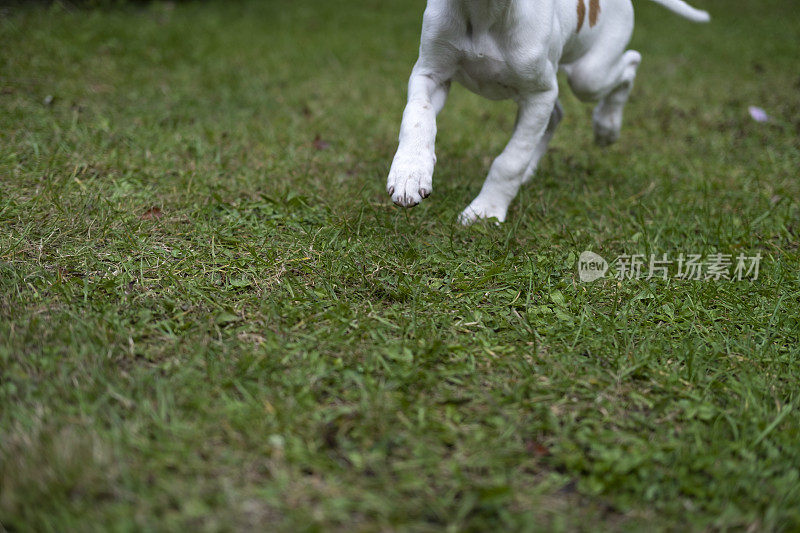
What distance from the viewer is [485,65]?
2.64 meters

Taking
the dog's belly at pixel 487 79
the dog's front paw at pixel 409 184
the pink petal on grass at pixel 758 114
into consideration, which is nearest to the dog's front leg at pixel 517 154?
the dog's belly at pixel 487 79

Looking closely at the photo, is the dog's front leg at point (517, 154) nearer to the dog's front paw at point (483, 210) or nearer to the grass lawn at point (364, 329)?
the dog's front paw at point (483, 210)

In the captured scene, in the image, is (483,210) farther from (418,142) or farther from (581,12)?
(581,12)

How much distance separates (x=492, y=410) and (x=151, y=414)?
2.94ft

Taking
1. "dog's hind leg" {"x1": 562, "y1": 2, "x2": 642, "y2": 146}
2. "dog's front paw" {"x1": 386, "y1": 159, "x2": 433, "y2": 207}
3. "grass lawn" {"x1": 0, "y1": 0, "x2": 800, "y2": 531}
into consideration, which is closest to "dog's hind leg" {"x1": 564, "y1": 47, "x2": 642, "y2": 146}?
"dog's hind leg" {"x1": 562, "y1": 2, "x2": 642, "y2": 146}

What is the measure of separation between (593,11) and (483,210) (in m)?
1.16

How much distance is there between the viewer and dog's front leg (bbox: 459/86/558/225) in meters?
2.80

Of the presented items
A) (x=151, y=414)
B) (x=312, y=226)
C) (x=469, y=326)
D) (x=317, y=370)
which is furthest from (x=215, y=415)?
(x=312, y=226)

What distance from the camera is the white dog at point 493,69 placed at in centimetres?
248

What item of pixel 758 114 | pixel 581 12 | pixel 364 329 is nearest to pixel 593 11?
pixel 581 12

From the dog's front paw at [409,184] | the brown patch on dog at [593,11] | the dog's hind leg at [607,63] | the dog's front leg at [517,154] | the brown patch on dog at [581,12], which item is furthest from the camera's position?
the dog's hind leg at [607,63]

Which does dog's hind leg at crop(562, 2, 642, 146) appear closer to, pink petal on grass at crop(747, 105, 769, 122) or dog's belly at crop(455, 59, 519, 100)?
dog's belly at crop(455, 59, 519, 100)

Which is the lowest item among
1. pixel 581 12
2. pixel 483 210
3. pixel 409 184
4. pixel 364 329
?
pixel 364 329

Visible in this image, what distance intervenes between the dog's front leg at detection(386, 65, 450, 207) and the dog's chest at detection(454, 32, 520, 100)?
0.11 meters
